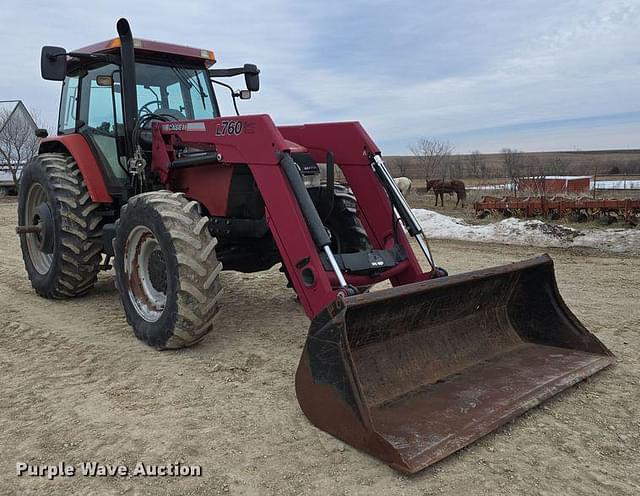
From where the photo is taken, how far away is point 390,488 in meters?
2.66

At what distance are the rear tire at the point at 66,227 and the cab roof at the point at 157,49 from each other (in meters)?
1.21

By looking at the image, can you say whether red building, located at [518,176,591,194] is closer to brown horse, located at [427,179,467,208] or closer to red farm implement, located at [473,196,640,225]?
brown horse, located at [427,179,467,208]

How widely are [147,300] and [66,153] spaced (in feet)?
8.16

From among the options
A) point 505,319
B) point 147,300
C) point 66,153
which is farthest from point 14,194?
point 505,319

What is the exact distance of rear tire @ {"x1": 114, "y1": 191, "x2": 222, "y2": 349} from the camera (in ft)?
13.6

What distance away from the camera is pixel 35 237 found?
666 centimetres

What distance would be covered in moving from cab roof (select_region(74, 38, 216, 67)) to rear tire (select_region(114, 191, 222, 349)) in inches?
64.9

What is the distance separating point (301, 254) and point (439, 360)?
112 cm

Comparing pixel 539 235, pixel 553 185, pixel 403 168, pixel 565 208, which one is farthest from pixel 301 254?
pixel 403 168

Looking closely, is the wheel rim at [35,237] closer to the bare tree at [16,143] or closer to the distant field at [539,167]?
the distant field at [539,167]

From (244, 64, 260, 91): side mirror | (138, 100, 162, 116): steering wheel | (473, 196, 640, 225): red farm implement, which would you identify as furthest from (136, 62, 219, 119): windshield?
(473, 196, 640, 225): red farm implement

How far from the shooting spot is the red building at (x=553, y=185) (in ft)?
58.3

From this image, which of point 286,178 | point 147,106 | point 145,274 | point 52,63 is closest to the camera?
point 286,178

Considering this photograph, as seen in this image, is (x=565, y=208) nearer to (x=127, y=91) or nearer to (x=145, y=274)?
(x=127, y=91)
